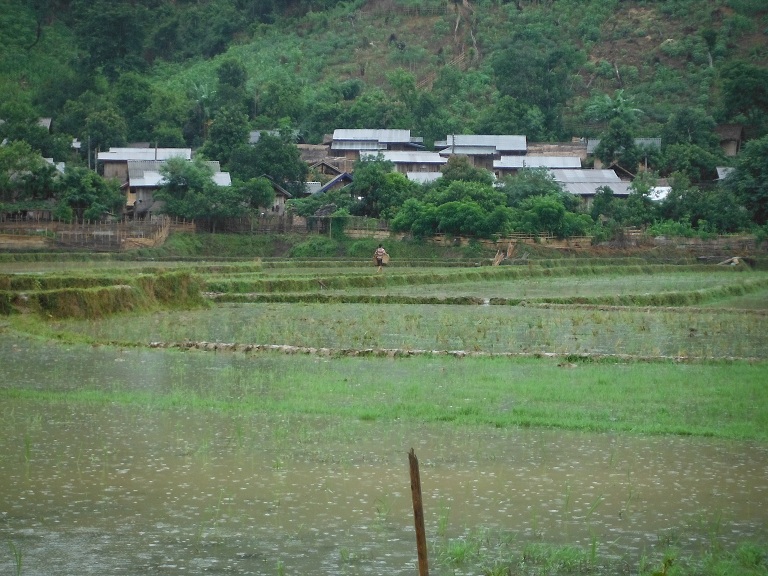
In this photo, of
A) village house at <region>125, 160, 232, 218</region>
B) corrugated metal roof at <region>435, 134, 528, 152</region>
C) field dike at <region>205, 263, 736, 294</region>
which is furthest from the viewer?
corrugated metal roof at <region>435, 134, 528, 152</region>

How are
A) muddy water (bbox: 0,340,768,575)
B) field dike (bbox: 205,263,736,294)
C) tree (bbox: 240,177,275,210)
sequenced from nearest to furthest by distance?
muddy water (bbox: 0,340,768,575) < field dike (bbox: 205,263,736,294) < tree (bbox: 240,177,275,210)

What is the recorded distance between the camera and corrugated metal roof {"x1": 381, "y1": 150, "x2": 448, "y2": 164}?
56.0 meters

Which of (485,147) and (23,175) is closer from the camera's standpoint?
(23,175)

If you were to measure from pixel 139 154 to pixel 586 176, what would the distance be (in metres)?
20.1

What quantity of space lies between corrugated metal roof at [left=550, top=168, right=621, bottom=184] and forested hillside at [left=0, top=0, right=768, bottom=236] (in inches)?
79.9

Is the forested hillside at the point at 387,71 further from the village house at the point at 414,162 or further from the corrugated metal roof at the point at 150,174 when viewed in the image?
the village house at the point at 414,162

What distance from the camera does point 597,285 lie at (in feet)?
99.2

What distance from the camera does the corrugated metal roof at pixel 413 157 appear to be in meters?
56.0

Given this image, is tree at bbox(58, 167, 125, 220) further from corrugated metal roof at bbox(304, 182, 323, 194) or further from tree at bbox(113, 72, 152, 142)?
tree at bbox(113, 72, 152, 142)

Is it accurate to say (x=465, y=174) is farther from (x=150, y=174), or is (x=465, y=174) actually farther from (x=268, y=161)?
(x=150, y=174)

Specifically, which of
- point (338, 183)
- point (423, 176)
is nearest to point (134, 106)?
point (338, 183)

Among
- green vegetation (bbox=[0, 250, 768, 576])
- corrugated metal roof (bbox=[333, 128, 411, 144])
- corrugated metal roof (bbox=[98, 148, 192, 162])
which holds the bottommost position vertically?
green vegetation (bbox=[0, 250, 768, 576])

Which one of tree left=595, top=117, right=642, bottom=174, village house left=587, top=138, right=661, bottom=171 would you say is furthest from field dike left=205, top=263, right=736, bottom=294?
village house left=587, top=138, right=661, bottom=171

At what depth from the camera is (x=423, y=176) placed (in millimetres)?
52500
